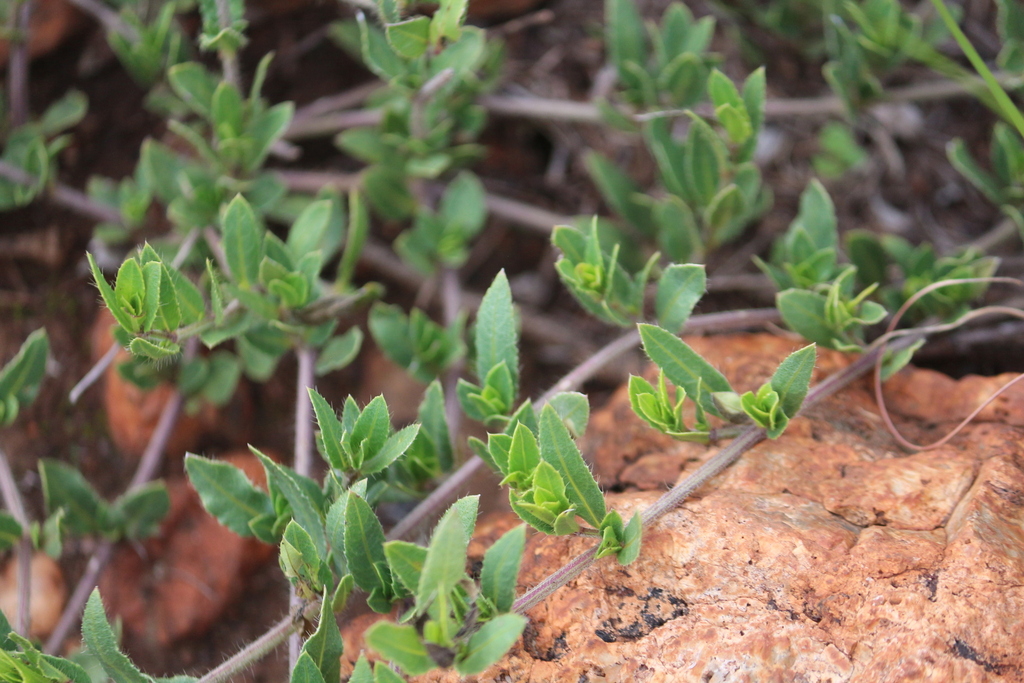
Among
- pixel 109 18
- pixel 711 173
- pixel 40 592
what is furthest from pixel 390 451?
pixel 109 18

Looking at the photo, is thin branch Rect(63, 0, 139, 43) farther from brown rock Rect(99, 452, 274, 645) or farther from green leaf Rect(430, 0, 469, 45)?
brown rock Rect(99, 452, 274, 645)

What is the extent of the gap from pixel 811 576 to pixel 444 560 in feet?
2.77

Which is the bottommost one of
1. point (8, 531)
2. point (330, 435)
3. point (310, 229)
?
point (8, 531)

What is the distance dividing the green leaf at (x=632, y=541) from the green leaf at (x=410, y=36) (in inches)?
56.6

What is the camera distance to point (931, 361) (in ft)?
9.44

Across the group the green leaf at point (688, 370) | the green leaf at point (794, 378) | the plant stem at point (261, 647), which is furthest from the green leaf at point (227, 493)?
the green leaf at point (794, 378)

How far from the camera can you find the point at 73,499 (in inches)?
102

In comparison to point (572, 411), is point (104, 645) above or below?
below

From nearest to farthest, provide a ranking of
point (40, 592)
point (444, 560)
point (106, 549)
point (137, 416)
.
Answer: point (444, 560) < point (106, 549) < point (40, 592) < point (137, 416)

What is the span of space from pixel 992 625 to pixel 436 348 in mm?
1696

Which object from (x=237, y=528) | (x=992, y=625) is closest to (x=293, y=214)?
(x=237, y=528)

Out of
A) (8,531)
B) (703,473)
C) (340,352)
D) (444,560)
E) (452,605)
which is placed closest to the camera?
(444,560)

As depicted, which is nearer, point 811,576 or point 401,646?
point 401,646

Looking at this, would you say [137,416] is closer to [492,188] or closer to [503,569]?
[492,188]
